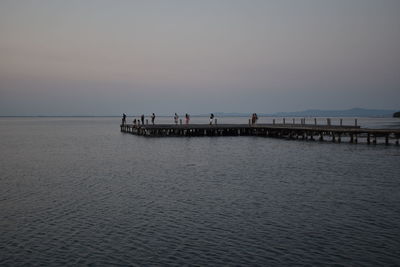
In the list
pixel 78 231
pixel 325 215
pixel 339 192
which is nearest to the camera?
pixel 78 231

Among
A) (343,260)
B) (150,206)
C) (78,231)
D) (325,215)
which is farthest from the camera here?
(150,206)

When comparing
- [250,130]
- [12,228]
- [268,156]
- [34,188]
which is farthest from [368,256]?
[250,130]

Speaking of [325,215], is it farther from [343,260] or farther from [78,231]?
[78,231]

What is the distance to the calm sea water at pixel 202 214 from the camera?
41.3ft

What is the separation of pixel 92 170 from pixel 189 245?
745 inches

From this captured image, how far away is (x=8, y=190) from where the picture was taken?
2248cm

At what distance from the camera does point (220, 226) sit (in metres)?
15.5

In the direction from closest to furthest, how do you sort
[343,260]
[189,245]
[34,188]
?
[343,260] < [189,245] < [34,188]

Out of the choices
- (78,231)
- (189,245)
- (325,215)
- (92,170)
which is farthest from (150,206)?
(92,170)

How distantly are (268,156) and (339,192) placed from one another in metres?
17.4

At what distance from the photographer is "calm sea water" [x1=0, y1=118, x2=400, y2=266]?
41.3ft

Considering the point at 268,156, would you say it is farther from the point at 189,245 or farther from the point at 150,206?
the point at 189,245

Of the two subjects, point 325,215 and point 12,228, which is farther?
point 325,215

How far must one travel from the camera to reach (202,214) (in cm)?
1720
